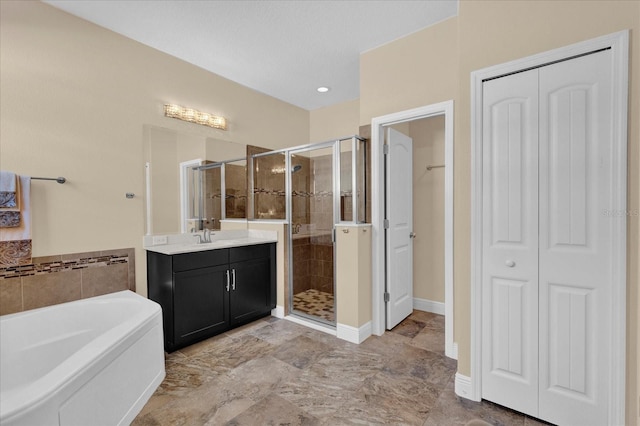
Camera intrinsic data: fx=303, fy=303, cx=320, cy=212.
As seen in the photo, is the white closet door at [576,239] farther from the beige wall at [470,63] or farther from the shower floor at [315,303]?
the shower floor at [315,303]

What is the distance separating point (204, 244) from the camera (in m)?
3.14

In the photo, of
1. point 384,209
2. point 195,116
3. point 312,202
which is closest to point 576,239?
point 384,209

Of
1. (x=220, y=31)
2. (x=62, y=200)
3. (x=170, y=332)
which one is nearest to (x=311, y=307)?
(x=170, y=332)

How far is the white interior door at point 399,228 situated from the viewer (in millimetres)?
3017

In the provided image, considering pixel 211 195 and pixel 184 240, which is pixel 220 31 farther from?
pixel 184 240

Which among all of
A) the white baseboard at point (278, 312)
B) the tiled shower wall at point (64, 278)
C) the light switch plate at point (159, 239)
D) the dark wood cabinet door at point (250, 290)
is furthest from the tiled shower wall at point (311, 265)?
the tiled shower wall at point (64, 278)

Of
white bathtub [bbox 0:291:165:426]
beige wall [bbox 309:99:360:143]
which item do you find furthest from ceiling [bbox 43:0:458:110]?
white bathtub [bbox 0:291:165:426]

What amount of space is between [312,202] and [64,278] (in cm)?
228

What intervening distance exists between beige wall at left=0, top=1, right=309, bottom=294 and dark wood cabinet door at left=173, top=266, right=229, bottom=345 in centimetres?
48

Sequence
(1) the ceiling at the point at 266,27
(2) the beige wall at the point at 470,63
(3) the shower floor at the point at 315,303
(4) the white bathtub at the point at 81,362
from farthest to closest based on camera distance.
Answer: (3) the shower floor at the point at 315,303 < (1) the ceiling at the point at 266,27 < (2) the beige wall at the point at 470,63 < (4) the white bathtub at the point at 81,362

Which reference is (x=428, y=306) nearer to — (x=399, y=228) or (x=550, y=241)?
(x=399, y=228)

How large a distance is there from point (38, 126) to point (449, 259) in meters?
3.36

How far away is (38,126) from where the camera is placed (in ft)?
7.34

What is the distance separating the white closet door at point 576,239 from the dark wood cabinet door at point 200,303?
254 centimetres
